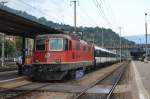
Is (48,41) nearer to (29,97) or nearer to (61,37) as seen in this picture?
(61,37)

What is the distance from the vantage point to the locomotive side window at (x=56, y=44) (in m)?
24.5

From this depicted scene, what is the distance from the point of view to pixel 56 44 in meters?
24.7

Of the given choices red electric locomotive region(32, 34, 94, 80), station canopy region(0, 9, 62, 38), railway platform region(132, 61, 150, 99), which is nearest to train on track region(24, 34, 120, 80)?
red electric locomotive region(32, 34, 94, 80)

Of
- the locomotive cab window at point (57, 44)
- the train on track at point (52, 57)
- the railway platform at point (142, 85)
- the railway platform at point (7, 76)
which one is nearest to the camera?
the railway platform at point (142, 85)

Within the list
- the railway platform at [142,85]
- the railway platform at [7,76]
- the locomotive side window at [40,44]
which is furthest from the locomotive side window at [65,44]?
the railway platform at [142,85]

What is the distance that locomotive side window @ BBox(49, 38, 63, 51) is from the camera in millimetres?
24531

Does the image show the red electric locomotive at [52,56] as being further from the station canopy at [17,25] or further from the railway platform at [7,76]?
the railway platform at [7,76]

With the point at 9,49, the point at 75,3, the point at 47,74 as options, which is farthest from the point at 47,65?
the point at 9,49

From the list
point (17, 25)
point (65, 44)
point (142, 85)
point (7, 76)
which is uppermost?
point (17, 25)

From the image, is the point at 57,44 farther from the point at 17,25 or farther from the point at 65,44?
the point at 17,25

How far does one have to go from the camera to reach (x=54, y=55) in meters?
24.3

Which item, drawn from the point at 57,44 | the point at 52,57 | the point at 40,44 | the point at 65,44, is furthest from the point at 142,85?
the point at 40,44

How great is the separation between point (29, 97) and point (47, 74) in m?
8.05

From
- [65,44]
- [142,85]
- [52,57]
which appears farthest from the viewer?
[65,44]
